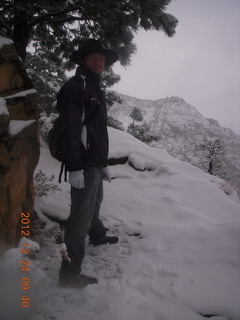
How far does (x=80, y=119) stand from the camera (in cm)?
228

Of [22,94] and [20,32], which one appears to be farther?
[20,32]

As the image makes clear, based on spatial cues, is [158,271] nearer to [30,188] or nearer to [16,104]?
[30,188]

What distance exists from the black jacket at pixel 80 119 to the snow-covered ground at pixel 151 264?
0.93m

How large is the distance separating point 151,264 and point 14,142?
2136mm

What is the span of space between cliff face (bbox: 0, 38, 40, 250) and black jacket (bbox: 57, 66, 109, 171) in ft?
1.92

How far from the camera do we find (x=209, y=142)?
24844 millimetres

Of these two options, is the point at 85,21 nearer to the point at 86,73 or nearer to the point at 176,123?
the point at 86,73

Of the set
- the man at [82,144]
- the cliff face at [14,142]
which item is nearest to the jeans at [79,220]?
the man at [82,144]

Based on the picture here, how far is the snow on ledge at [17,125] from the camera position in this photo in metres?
2.44

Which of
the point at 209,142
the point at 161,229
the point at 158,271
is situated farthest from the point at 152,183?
the point at 209,142

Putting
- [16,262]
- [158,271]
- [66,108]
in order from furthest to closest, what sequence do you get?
[158,271], [66,108], [16,262]

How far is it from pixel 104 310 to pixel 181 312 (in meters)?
0.70

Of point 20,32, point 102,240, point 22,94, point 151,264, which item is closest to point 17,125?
point 22,94

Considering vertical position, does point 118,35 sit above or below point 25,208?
above
